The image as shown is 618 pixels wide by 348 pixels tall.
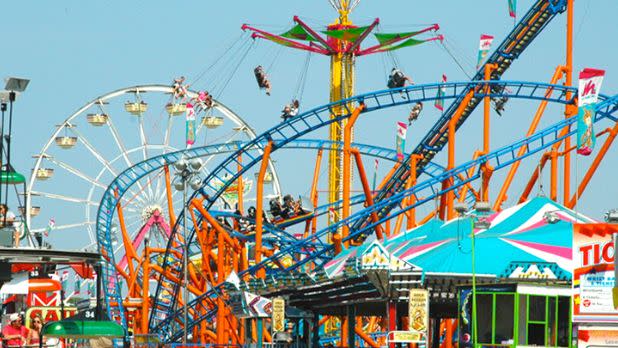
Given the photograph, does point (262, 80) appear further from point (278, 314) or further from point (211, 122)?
point (278, 314)

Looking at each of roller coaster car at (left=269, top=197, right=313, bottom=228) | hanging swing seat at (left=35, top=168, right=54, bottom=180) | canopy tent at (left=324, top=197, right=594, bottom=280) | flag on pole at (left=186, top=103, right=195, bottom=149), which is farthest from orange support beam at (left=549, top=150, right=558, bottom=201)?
hanging swing seat at (left=35, top=168, right=54, bottom=180)

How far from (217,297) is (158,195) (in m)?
Result: 18.4

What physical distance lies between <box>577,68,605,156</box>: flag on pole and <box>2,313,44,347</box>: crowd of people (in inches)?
692

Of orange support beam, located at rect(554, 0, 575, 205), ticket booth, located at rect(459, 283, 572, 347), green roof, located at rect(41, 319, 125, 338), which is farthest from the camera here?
orange support beam, located at rect(554, 0, 575, 205)

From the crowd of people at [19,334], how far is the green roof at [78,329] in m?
0.35

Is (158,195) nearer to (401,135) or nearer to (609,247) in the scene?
(401,135)

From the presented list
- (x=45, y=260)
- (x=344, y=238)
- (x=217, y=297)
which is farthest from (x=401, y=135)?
(x=45, y=260)

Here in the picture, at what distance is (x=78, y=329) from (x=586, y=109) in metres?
18.7

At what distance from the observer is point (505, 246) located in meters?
30.5

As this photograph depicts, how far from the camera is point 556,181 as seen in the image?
38031 mm

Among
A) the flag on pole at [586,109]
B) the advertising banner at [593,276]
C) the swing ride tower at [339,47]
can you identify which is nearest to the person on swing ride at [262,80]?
the swing ride tower at [339,47]

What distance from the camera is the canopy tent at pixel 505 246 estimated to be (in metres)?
28.6

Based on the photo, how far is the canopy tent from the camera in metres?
28.6

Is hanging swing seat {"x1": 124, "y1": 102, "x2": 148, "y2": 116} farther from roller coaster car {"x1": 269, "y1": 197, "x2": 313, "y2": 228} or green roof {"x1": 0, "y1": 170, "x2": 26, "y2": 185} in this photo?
green roof {"x1": 0, "y1": 170, "x2": 26, "y2": 185}
